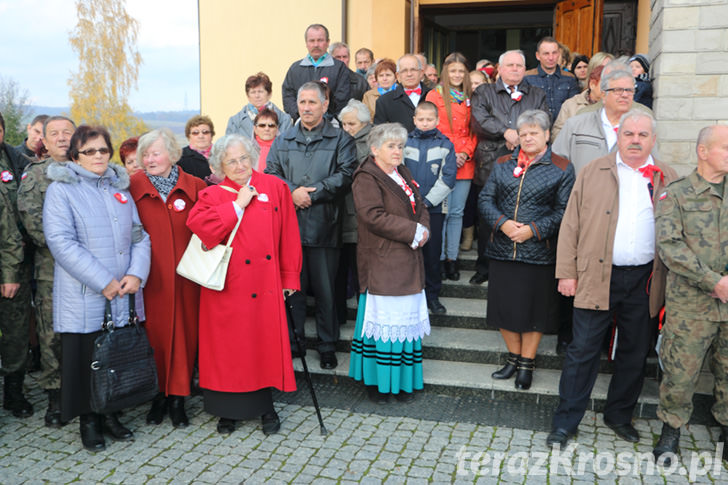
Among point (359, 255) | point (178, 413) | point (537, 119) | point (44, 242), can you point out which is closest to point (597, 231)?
Answer: point (537, 119)

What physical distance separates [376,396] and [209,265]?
1.63 m

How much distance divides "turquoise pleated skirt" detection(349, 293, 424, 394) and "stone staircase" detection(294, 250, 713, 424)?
0.85 feet

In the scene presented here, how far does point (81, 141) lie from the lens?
3.88 metres

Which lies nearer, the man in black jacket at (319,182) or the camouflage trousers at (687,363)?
the camouflage trousers at (687,363)

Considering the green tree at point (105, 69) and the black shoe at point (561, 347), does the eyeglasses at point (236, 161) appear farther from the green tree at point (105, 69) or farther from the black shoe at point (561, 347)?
the green tree at point (105, 69)

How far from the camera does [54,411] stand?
4375mm

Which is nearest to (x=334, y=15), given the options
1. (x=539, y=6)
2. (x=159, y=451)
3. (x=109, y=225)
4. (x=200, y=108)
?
(x=200, y=108)

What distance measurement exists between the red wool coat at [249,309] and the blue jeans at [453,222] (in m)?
2.16

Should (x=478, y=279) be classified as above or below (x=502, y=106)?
below

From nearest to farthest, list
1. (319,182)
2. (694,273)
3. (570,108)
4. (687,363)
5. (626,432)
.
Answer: (694,273) < (687,363) < (626,432) < (319,182) < (570,108)

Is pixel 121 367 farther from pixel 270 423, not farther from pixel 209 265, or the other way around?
pixel 270 423

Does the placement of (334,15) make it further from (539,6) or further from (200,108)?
(539,6)

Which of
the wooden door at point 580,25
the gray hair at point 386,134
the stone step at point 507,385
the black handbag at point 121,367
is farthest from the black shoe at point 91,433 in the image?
the wooden door at point 580,25

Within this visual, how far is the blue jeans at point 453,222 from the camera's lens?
590 cm
